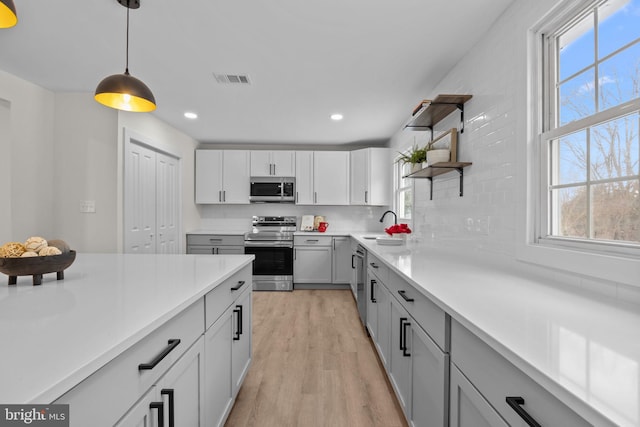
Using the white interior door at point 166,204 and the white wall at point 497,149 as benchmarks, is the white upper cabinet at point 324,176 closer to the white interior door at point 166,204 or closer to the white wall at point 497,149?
the white interior door at point 166,204

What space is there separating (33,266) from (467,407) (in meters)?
1.65

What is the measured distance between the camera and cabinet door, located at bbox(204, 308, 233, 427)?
137 centimetres

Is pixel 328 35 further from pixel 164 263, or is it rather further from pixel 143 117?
pixel 143 117

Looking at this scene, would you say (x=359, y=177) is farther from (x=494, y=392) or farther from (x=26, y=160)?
(x=494, y=392)

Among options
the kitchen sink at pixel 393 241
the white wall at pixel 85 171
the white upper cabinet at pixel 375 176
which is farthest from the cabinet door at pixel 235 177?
the kitchen sink at pixel 393 241

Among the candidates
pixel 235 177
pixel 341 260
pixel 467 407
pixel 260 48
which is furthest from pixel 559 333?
pixel 235 177

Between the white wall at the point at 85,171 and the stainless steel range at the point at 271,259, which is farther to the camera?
the stainless steel range at the point at 271,259

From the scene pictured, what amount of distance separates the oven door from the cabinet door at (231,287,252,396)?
2.53 metres

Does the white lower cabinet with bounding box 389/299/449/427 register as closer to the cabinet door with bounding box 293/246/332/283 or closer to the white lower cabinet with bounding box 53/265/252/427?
the white lower cabinet with bounding box 53/265/252/427

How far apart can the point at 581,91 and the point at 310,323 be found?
9.39 feet

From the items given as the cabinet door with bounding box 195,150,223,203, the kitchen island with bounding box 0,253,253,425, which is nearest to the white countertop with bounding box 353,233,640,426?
the kitchen island with bounding box 0,253,253,425

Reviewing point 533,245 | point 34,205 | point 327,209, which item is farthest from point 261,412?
point 327,209

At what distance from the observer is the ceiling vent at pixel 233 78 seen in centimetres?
272

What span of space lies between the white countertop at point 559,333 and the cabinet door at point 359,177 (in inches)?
137
